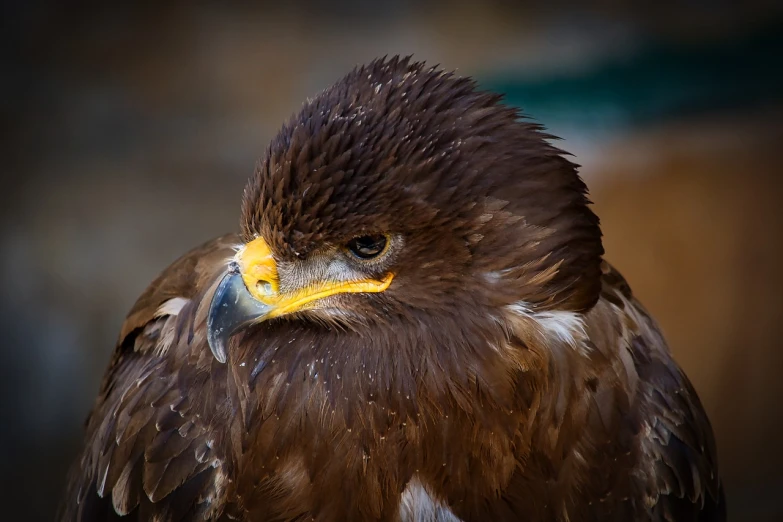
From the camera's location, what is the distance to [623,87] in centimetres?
592

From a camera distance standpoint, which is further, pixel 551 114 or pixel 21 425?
pixel 551 114

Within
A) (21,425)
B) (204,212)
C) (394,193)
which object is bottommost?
(21,425)

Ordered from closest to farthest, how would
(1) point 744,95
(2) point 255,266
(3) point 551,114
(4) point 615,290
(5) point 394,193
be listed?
(5) point 394,193
(2) point 255,266
(4) point 615,290
(1) point 744,95
(3) point 551,114

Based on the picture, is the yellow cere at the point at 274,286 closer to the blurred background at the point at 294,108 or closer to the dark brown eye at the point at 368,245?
the dark brown eye at the point at 368,245

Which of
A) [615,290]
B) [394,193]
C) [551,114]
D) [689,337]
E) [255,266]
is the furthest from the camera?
[551,114]

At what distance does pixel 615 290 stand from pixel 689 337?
2608mm

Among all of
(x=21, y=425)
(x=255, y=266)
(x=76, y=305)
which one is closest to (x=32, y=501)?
(x=21, y=425)

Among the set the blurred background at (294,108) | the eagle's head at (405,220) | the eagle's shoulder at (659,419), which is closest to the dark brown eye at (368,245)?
the eagle's head at (405,220)

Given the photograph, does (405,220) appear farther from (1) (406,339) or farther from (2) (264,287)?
(2) (264,287)

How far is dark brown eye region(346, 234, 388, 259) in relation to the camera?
84.2 inches

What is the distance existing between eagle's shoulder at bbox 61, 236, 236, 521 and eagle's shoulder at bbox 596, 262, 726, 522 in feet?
3.88

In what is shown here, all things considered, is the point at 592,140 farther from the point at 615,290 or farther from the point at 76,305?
the point at 76,305

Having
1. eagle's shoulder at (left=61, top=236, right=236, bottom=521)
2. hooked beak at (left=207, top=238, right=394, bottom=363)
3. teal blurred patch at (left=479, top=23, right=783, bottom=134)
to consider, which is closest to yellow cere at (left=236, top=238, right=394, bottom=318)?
hooked beak at (left=207, top=238, right=394, bottom=363)

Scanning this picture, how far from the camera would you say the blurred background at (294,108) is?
5.15 metres
